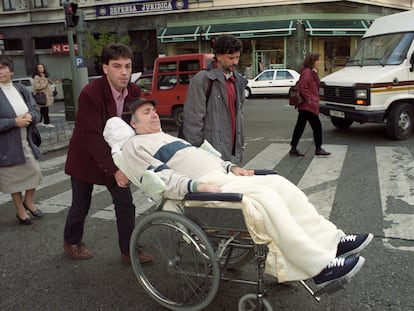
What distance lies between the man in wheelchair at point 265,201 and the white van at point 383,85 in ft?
19.0

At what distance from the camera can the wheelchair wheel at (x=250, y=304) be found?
2.65m

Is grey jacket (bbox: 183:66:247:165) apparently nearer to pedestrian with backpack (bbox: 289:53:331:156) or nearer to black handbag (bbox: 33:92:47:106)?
pedestrian with backpack (bbox: 289:53:331:156)

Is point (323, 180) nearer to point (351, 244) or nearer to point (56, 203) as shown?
point (351, 244)

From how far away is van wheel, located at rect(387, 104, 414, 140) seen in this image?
A: 8.30m

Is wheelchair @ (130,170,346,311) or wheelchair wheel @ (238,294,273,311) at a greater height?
wheelchair @ (130,170,346,311)

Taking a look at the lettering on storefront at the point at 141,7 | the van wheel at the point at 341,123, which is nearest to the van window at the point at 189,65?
the van wheel at the point at 341,123

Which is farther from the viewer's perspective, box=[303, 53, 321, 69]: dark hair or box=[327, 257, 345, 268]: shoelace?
box=[303, 53, 321, 69]: dark hair

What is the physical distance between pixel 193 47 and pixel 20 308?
24.5 meters

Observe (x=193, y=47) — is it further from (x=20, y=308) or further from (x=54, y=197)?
(x=20, y=308)

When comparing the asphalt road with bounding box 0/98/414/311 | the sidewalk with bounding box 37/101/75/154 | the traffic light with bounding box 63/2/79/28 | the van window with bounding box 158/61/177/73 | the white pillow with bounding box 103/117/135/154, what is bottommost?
the asphalt road with bounding box 0/98/414/311

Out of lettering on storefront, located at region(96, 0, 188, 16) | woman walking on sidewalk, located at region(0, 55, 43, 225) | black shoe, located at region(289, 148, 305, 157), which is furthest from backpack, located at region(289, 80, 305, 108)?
lettering on storefront, located at region(96, 0, 188, 16)

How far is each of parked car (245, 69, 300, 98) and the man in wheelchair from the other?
52.2ft

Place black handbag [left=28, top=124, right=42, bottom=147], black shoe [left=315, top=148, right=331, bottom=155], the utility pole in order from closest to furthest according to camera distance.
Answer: black handbag [left=28, top=124, right=42, bottom=147]
black shoe [left=315, top=148, right=331, bottom=155]
the utility pole

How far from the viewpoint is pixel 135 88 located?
3.63m
